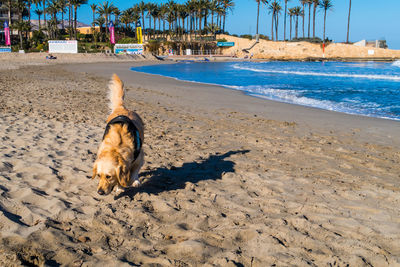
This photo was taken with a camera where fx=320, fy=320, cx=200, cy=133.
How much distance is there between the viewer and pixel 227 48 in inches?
3684

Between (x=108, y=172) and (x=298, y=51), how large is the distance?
316 ft

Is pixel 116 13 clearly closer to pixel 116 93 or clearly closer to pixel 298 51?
pixel 298 51

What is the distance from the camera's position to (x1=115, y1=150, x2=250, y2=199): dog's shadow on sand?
4449mm

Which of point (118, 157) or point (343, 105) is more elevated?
point (343, 105)

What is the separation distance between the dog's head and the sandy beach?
285mm

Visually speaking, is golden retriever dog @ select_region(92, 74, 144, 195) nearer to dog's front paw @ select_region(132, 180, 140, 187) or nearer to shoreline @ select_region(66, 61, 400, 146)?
dog's front paw @ select_region(132, 180, 140, 187)

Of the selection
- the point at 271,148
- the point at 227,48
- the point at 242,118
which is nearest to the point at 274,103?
the point at 242,118

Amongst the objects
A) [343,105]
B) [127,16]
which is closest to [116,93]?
[343,105]

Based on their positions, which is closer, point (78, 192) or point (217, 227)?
point (217, 227)

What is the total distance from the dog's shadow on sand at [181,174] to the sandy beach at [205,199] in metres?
0.02

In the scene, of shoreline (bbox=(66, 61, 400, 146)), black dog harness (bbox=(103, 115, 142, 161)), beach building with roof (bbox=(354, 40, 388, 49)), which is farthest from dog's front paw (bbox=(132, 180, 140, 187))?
beach building with roof (bbox=(354, 40, 388, 49))

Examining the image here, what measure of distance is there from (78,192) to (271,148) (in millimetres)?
3868

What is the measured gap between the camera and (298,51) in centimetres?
9212

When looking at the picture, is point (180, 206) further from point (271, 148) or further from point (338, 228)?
point (271, 148)
